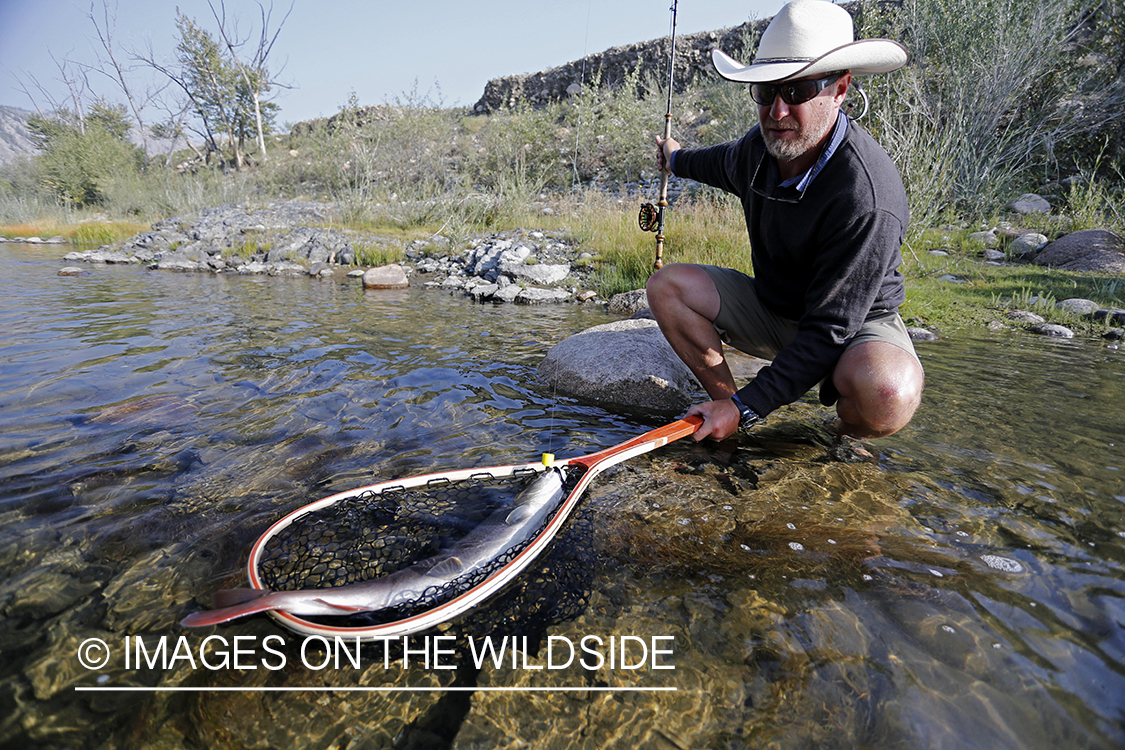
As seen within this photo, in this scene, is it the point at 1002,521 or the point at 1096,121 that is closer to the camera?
the point at 1002,521

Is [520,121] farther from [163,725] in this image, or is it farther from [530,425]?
[163,725]

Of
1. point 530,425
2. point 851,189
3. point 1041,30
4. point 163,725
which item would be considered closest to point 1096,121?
point 1041,30

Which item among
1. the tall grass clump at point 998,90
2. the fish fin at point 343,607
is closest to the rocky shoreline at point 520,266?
the tall grass clump at point 998,90

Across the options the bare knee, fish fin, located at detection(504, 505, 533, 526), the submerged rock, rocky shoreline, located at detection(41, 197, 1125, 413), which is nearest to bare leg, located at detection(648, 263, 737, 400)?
the bare knee

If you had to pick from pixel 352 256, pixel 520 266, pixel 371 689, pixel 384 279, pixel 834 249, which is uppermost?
pixel 834 249

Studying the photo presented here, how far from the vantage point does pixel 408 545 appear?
2260 mm

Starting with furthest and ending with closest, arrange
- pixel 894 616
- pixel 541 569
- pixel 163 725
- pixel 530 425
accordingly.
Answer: pixel 530 425 → pixel 541 569 → pixel 894 616 → pixel 163 725

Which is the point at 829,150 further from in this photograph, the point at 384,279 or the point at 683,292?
the point at 384,279

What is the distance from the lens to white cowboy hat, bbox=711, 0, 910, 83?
2.43m

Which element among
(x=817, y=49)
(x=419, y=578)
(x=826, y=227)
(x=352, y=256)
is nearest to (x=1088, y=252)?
(x=826, y=227)

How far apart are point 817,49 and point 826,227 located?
31.9 inches

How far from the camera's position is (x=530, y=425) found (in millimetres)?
3744

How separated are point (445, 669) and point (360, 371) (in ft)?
11.6

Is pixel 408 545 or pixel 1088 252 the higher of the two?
pixel 1088 252
